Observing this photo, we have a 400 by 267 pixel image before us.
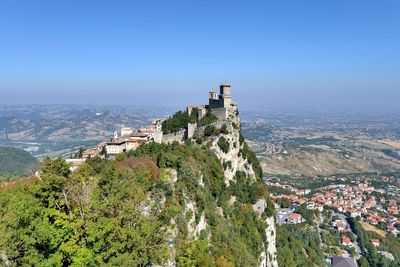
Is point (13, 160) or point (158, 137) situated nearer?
point (158, 137)

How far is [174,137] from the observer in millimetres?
53531

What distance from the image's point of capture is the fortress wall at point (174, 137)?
52.0m

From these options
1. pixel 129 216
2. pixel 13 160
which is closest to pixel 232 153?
pixel 129 216

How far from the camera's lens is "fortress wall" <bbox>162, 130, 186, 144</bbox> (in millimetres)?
51997

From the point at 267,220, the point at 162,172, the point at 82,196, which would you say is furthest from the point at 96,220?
the point at 267,220

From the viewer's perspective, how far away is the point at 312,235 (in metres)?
93.2

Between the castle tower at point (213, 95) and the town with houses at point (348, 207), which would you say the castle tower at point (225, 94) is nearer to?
the castle tower at point (213, 95)

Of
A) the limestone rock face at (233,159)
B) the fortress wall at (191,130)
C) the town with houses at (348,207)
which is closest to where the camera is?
the limestone rock face at (233,159)

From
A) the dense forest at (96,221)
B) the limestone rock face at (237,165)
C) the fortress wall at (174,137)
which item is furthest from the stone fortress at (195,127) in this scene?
the dense forest at (96,221)

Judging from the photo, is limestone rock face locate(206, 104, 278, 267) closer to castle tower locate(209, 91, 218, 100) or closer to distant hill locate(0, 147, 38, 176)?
castle tower locate(209, 91, 218, 100)

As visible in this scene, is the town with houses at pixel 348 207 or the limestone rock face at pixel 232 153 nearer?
the limestone rock face at pixel 232 153

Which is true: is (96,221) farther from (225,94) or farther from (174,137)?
(225,94)

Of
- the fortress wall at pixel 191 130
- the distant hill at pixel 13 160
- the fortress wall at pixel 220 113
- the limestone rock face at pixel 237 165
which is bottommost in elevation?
the distant hill at pixel 13 160

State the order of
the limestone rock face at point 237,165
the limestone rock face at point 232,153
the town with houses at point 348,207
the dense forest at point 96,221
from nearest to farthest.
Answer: the dense forest at point 96,221 → the limestone rock face at point 237,165 → the limestone rock face at point 232,153 → the town with houses at point 348,207
